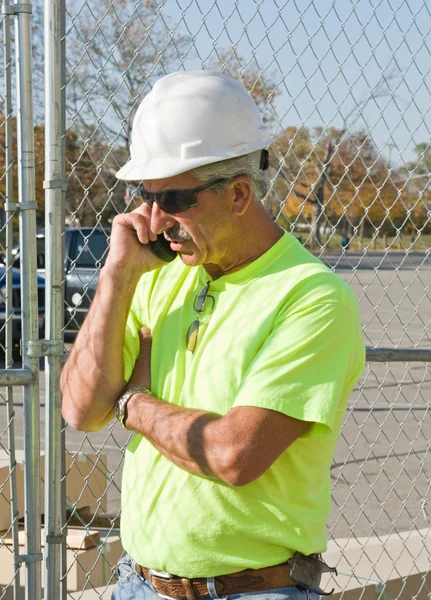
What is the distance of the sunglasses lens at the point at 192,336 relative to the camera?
2375 mm

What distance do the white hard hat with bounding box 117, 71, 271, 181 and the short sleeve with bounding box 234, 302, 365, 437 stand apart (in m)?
0.46

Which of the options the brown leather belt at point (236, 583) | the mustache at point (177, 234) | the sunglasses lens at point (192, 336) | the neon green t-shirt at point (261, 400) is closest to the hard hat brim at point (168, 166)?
the mustache at point (177, 234)

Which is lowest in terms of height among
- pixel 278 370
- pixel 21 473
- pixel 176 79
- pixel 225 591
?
pixel 21 473

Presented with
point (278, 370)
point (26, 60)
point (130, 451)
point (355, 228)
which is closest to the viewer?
point (278, 370)

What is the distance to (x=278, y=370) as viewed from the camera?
2180 millimetres

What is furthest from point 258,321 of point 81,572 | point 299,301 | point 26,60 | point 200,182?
point 81,572

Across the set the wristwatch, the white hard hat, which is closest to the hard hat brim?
the white hard hat

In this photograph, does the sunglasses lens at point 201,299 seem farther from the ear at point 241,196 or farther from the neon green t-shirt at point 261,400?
the ear at point 241,196

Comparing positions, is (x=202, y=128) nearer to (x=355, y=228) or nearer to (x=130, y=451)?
(x=130, y=451)

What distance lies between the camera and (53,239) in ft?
9.78

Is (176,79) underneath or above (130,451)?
above

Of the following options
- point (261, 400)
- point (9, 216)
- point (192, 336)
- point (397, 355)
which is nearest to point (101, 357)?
point (192, 336)

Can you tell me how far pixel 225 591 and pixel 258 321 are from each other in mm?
665

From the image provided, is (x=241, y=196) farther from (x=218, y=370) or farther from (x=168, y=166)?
(x=218, y=370)
